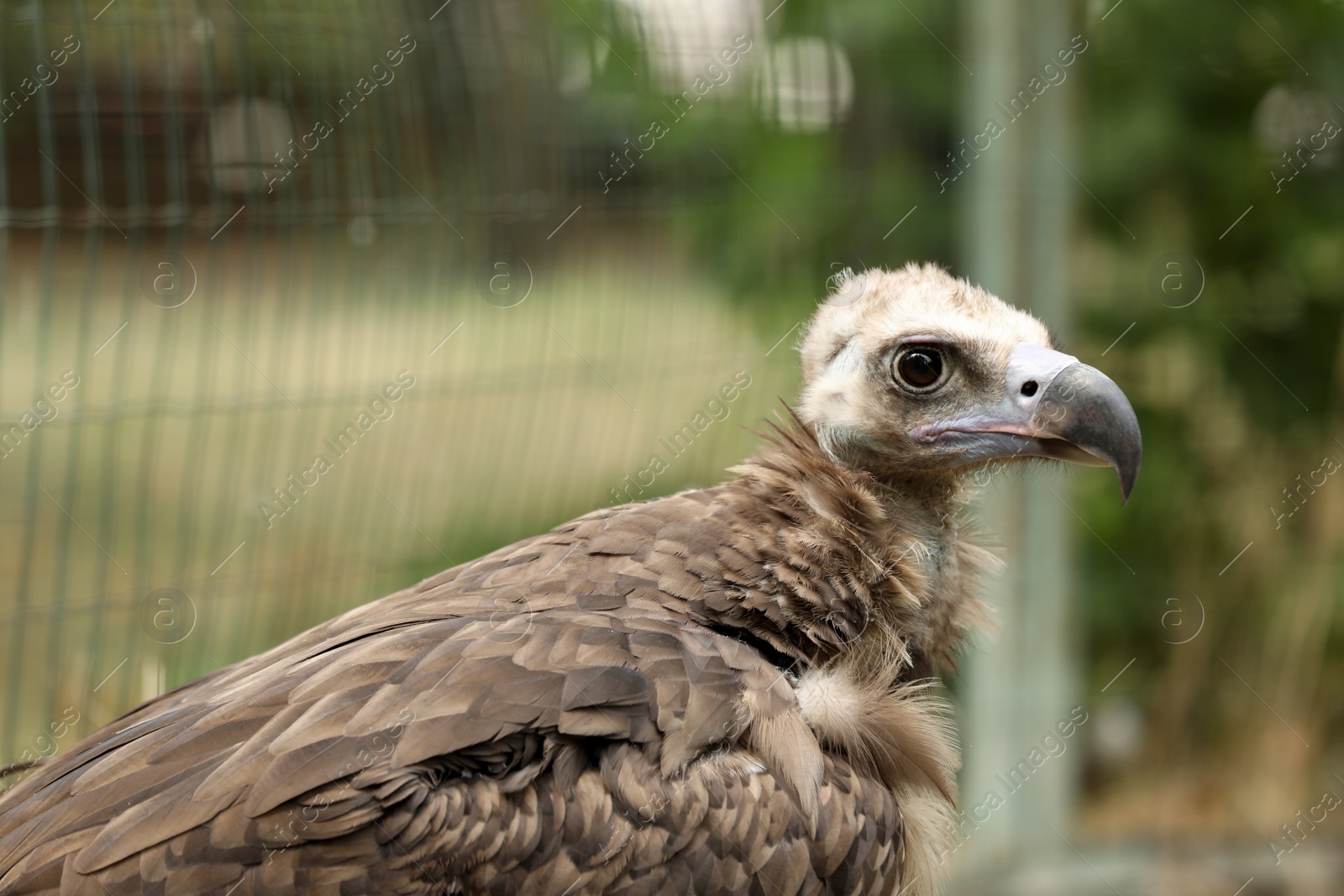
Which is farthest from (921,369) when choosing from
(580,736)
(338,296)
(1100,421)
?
(338,296)

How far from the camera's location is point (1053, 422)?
316 centimetres

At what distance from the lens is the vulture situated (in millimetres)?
2479

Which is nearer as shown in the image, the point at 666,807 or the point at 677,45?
the point at 666,807

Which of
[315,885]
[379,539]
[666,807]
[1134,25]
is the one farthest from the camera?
[1134,25]

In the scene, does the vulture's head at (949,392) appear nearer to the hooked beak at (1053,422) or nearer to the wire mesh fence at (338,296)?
the hooked beak at (1053,422)

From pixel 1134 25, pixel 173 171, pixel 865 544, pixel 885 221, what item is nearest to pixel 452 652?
pixel 865 544

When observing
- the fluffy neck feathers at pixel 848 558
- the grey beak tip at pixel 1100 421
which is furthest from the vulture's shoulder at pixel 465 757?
the grey beak tip at pixel 1100 421

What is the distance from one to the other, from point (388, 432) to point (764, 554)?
7.81 ft

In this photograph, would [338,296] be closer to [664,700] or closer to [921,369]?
[921,369]

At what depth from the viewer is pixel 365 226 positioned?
481 centimetres

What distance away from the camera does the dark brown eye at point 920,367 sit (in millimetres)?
3340

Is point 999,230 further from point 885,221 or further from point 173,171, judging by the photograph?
point 173,171

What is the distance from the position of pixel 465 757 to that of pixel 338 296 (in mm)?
2694

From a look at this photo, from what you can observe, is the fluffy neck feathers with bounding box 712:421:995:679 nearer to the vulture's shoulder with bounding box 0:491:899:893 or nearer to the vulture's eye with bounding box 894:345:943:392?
the vulture's shoulder with bounding box 0:491:899:893
